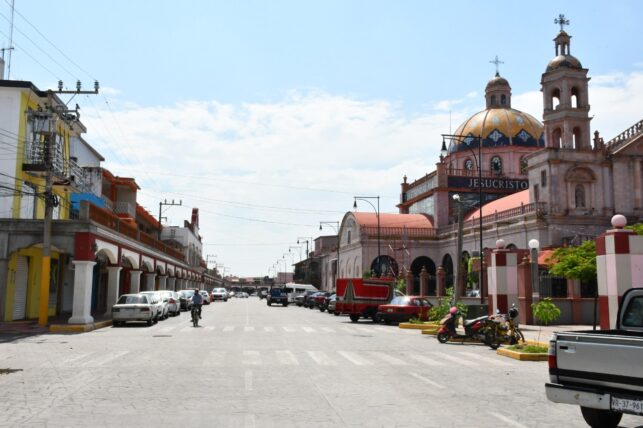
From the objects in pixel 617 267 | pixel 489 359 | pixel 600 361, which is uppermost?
pixel 617 267

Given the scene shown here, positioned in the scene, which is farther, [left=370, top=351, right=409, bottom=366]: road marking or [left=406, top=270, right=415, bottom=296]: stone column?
[left=406, top=270, right=415, bottom=296]: stone column

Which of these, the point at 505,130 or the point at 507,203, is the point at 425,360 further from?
the point at 505,130

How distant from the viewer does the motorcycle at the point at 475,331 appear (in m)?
19.3

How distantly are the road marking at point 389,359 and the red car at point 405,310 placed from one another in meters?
13.8

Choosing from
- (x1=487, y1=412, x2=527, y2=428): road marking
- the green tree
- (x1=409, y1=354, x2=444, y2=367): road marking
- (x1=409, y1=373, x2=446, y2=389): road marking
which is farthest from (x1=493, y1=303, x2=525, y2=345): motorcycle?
the green tree

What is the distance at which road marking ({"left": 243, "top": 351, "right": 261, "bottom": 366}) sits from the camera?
1441 cm

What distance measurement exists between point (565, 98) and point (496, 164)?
24285 millimetres

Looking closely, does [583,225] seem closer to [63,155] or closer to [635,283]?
[635,283]

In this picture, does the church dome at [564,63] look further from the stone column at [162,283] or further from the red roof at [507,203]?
the stone column at [162,283]

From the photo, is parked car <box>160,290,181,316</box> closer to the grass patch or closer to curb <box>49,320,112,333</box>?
curb <box>49,320,112,333</box>

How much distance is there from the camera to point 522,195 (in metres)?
57.9

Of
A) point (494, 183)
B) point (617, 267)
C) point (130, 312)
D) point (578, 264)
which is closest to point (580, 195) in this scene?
point (578, 264)

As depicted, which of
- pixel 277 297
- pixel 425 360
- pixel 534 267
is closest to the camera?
pixel 425 360

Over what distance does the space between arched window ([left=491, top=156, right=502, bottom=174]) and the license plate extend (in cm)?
6579
